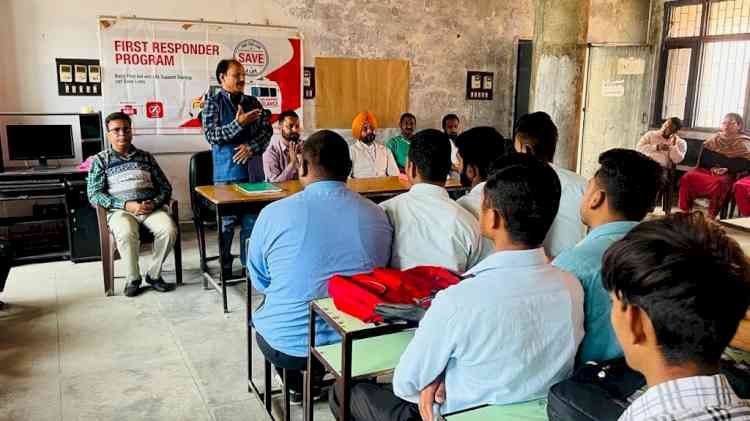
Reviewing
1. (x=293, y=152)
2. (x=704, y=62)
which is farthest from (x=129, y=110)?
(x=704, y=62)

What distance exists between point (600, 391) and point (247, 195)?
3.10 meters

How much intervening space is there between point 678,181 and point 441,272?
6621 mm

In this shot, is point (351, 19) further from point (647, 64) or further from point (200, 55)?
point (647, 64)

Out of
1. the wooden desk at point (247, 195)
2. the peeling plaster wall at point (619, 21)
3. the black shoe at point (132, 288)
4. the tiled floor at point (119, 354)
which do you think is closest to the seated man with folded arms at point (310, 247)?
the tiled floor at point (119, 354)

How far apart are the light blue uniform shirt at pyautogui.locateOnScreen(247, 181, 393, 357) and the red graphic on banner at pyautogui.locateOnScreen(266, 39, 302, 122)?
4444 millimetres

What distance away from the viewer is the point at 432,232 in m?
2.37

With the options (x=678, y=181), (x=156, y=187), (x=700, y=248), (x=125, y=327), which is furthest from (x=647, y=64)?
(x=700, y=248)

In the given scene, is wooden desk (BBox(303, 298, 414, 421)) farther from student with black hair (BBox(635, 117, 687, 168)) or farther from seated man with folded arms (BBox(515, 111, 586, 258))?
student with black hair (BBox(635, 117, 687, 168))

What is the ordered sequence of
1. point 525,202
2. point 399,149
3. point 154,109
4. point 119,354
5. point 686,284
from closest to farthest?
1. point 686,284
2. point 525,202
3. point 119,354
4. point 154,109
5. point 399,149

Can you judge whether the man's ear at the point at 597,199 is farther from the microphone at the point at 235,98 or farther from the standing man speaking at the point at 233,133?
the microphone at the point at 235,98

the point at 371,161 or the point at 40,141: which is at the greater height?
the point at 40,141

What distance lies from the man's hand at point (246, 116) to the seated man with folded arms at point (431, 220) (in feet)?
7.23

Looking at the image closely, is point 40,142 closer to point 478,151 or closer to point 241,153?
point 241,153

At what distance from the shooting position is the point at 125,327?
3.71 metres
